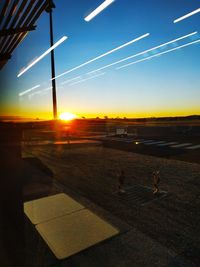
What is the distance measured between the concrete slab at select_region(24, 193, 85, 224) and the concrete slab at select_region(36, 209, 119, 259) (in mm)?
295

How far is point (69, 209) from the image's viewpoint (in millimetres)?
6844

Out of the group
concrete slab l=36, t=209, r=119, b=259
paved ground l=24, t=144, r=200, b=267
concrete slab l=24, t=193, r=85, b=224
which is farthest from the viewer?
concrete slab l=24, t=193, r=85, b=224

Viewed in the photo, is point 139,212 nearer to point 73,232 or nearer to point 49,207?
point 73,232

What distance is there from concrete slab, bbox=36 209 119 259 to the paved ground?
177mm

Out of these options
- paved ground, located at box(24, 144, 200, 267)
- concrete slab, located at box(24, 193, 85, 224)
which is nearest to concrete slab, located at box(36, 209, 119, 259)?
paved ground, located at box(24, 144, 200, 267)

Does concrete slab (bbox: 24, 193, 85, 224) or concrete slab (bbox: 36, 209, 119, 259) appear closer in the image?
concrete slab (bbox: 36, 209, 119, 259)

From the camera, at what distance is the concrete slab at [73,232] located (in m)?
4.84

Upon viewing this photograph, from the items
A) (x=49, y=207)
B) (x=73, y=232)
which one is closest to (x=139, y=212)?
(x=73, y=232)

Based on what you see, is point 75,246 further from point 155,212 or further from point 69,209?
point 155,212

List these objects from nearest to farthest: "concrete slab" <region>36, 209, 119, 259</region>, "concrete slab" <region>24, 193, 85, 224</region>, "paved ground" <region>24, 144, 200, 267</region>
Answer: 1. "paved ground" <region>24, 144, 200, 267</region>
2. "concrete slab" <region>36, 209, 119, 259</region>
3. "concrete slab" <region>24, 193, 85, 224</region>

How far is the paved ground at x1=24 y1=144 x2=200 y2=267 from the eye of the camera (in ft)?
14.7

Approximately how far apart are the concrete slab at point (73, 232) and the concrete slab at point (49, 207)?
30cm

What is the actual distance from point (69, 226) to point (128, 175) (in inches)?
218

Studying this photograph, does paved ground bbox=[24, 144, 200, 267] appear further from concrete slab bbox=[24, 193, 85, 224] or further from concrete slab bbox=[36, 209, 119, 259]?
concrete slab bbox=[24, 193, 85, 224]
